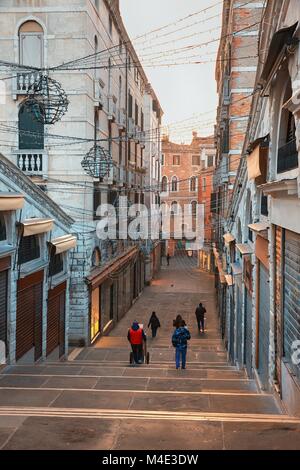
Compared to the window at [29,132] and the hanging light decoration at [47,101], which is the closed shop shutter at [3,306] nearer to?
the hanging light decoration at [47,101]

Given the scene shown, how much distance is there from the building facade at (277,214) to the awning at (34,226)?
205 inches

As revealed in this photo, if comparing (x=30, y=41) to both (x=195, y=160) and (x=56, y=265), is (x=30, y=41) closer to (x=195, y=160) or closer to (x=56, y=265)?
(x=56, y=265)

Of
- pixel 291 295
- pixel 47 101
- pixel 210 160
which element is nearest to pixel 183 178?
pixel 210 160

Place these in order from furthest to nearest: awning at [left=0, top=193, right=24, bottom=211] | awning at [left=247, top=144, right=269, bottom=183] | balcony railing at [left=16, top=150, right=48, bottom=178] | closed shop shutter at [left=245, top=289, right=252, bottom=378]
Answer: balcony railing at [left=16, top=150, right=48, bottom=178]
closed shop shutter at [left=245, top=289, right=252, bottom=378]
awning at [left=0, top=193, right=24, bottom=211]
awning at [left=247, top=144, right=269, bottom=183]

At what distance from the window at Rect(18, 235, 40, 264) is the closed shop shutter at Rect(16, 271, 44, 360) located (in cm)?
47

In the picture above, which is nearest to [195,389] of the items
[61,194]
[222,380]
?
[222,380]

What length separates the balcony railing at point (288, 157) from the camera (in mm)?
8238

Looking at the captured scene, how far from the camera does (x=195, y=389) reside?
11.3m

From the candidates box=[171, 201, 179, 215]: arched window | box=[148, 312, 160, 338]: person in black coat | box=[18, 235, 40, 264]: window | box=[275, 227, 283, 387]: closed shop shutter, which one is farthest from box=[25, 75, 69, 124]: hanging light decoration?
box=[171, 201, 179, 215]: arched window

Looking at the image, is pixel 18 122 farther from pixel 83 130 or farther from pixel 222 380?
pixel 222 380

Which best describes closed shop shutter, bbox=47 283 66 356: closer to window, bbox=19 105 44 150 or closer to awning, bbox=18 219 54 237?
awning, bbox=18 219 54 237

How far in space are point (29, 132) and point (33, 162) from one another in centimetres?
114

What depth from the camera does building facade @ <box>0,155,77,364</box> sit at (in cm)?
1285
